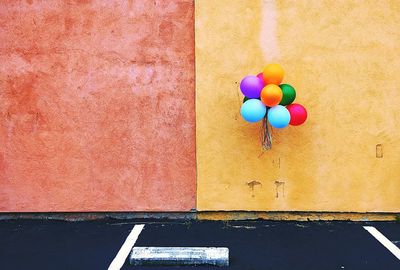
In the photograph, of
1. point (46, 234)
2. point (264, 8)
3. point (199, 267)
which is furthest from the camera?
point (264, 8)

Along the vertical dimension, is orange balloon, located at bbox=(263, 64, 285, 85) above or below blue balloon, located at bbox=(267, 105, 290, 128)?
above

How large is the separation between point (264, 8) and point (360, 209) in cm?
268

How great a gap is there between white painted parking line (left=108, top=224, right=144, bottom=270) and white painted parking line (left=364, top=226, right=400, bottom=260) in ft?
8.38

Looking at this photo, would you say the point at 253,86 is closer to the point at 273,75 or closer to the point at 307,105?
the point at 273,75

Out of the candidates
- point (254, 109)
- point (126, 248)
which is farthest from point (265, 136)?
point (126, 248)

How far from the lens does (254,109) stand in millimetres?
4043

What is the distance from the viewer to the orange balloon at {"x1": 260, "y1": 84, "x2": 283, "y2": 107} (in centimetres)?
393

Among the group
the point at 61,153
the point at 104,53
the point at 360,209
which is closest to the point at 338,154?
the point at 360,209

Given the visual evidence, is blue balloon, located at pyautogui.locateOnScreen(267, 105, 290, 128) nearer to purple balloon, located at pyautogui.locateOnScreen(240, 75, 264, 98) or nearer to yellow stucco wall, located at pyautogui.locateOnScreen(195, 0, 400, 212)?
purple balloon, located at pyautogui.locateOnScreen(240, 75, 264, 98)

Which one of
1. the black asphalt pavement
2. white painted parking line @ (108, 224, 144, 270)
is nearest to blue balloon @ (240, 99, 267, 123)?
the black asphalt pavement

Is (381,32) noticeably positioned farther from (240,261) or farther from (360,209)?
(240,261)

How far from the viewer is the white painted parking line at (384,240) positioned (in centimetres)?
376

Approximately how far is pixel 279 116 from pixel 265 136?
0.62m

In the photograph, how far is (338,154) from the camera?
4.66m
